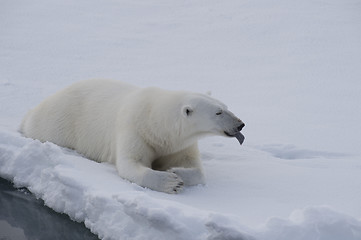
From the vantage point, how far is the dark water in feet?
11.0

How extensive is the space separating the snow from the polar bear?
0.16 metres

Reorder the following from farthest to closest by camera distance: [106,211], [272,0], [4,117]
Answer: [272,0] → [4,117] → [106,211]

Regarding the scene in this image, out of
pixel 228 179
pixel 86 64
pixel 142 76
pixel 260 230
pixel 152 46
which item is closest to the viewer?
pixel 260 230

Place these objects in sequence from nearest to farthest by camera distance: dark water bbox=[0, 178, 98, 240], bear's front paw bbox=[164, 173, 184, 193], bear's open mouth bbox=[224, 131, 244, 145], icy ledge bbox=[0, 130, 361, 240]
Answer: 1. icy ledge bbox=[0, 130, 361, 240]
2. dark water bbox=[0, 178, 98, 240]
3. bear's front paw bbox=[164, 173, 184, 193]
4. bear's open mouth bbox=[224, 131, 244, 145]

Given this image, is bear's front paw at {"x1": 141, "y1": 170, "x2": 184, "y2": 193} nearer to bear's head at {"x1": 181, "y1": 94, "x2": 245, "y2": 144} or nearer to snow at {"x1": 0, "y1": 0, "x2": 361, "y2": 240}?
snow at {"x1": 0, "y1": 0, "x2": 361, "y2": 240}

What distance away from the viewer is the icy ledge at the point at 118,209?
2703 millimetres

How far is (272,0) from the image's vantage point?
11852 millimetres

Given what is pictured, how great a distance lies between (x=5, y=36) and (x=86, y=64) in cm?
239

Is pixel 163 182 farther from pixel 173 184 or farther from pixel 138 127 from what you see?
pixel 138 127

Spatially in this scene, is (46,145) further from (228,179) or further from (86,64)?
(86,64)

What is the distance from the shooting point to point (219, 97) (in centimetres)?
675

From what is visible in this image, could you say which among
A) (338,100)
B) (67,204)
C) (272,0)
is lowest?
(67,204)

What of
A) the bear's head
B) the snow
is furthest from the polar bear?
the snow

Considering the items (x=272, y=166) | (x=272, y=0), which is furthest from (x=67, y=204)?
(x=272, y=0)
